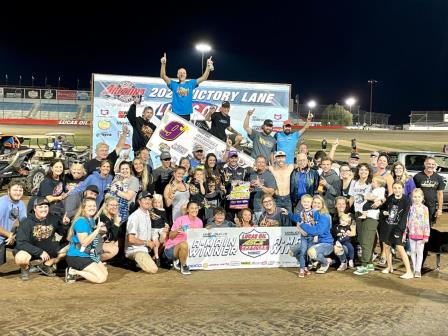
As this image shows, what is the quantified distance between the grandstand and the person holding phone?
45.8 meters

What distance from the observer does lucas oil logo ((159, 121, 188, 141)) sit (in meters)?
9.88

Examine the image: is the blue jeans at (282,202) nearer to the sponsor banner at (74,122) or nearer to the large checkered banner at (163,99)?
the large checkered banner at (163,99)

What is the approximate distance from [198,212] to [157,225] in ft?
2.68

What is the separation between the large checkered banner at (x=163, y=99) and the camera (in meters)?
13.1

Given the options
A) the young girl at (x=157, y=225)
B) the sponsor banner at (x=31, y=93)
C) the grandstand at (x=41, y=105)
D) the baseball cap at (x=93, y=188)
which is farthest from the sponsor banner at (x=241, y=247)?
the sponsor banner at (x=31, y=93)

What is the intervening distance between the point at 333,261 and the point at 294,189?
144 centimetres

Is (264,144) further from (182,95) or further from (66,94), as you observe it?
(66,94)

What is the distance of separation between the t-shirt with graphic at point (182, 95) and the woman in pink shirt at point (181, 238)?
3.39 meters

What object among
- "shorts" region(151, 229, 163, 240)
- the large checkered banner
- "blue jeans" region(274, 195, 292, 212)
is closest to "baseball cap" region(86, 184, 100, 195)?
"shorts" region(151, 229, 163, 240)

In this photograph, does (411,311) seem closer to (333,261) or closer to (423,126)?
(333,261)

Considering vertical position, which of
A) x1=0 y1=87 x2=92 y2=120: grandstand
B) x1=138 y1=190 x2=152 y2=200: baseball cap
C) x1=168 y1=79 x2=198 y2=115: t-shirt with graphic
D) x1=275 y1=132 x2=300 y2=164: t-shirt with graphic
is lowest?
x1=138 y1=190 x2=152 y2=200: baseball cap

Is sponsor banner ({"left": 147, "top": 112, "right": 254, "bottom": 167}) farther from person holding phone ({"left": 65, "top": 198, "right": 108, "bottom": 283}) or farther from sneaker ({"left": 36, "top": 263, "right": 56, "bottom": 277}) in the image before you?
sneaker ({"left": 36, "top": 263, "right": 56, "bottom": 277})

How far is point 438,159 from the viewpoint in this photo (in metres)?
A: 14.1

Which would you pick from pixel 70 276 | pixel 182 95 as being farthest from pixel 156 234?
pixel 182 95
